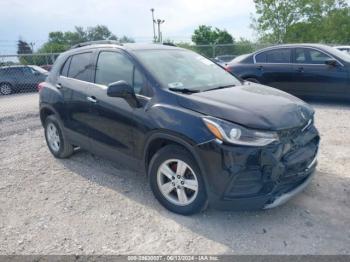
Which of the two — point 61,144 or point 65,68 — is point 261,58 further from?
point 61,144

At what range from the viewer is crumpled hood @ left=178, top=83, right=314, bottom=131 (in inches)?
120

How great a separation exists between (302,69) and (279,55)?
2.53 feet

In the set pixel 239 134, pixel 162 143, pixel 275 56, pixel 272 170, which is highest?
pixel 275 56

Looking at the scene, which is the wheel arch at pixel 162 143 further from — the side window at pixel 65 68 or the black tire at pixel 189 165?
the side window at pixel 65 68

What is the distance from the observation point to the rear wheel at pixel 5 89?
16.5 metres

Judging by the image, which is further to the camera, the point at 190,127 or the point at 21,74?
the point at 21,74

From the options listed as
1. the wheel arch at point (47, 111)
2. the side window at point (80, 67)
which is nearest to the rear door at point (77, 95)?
the side window at point (80, 67)

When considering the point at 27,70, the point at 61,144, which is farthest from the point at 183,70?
the point at 27,70

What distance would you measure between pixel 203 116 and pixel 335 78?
5990mm

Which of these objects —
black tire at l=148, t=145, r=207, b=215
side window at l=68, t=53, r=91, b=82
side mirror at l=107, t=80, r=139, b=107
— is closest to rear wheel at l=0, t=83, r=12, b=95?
side window at l=68, t=53, r=91, b=82

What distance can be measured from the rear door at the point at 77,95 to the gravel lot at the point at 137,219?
0.61 meters

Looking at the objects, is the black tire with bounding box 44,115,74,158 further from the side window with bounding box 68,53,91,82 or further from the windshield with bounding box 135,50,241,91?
the windshield with bounding box 135,50,241,91

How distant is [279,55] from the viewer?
876 centimetres

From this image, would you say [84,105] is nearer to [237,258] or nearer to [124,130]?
[124,130]
